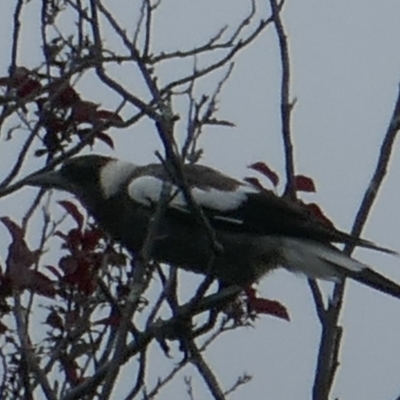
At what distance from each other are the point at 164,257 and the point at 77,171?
0.73m

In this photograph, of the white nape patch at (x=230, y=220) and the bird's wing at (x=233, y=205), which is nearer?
the bird's wing at (x=233, y=205)

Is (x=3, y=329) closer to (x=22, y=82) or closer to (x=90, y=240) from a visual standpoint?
(x=90, y=240)

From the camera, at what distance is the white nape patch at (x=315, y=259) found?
3689mm

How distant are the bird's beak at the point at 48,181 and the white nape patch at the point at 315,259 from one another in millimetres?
842

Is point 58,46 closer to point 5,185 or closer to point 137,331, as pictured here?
point 5,185

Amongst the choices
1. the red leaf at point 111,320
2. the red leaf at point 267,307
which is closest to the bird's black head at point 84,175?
the red leaf at point 267,307

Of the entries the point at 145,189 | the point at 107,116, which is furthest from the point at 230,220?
the point at 107,116

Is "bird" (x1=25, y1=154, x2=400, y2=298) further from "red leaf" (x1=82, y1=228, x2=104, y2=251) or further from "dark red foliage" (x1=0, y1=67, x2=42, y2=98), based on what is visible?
"dark red foliage" (x1=0, y1=67, x2=42, y2=98)

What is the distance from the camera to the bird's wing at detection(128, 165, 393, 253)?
4.09 m

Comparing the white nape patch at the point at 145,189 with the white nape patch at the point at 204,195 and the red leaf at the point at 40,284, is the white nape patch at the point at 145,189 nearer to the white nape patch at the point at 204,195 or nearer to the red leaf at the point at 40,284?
the white nape patch at the point at 204,195

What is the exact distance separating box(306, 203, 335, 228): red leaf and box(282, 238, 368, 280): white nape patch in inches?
3.7

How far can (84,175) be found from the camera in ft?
15.4

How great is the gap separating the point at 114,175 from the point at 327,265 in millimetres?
1130

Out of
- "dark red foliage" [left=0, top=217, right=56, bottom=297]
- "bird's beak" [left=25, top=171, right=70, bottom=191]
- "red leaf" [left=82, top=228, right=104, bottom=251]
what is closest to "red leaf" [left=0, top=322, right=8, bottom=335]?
"dark red foliage" [left=0, top=217, right=56, bottom=297]
